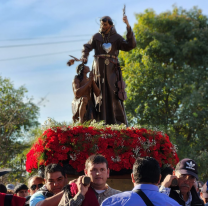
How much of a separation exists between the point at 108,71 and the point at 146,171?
5843mm

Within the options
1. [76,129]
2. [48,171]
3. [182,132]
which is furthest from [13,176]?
[48,171]

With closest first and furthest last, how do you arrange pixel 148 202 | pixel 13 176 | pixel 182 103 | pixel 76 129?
pixel 148 202 → pixel 76 129 → pixel 182 103 → pixel 13 176

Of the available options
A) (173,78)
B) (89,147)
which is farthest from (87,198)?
(173,78)

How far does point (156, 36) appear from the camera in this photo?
2208 cm

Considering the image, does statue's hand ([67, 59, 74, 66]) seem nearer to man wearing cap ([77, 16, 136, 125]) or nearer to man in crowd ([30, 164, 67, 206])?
man wearing cap ([77, 16, 136, 125])

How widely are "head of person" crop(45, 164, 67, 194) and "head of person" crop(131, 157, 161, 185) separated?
4.99 ft

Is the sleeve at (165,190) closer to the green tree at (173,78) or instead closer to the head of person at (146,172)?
the head of person at (146,172)

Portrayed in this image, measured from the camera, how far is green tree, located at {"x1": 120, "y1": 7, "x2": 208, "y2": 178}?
20172 millimetres

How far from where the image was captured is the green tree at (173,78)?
20.2 metres

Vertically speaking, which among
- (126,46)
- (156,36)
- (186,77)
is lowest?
(126,46)

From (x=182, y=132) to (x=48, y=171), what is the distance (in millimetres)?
17647

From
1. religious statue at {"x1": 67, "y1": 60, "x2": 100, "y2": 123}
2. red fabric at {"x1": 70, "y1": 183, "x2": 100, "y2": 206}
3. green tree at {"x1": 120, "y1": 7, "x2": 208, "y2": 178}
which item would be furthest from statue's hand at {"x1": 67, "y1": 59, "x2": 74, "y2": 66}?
green tree at {"x1": 120, "y1": 7, "x2": 208, "y2": 178}

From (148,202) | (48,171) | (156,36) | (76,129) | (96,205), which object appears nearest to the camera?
(148,202)

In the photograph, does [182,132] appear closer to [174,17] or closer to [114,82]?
[174,17]
